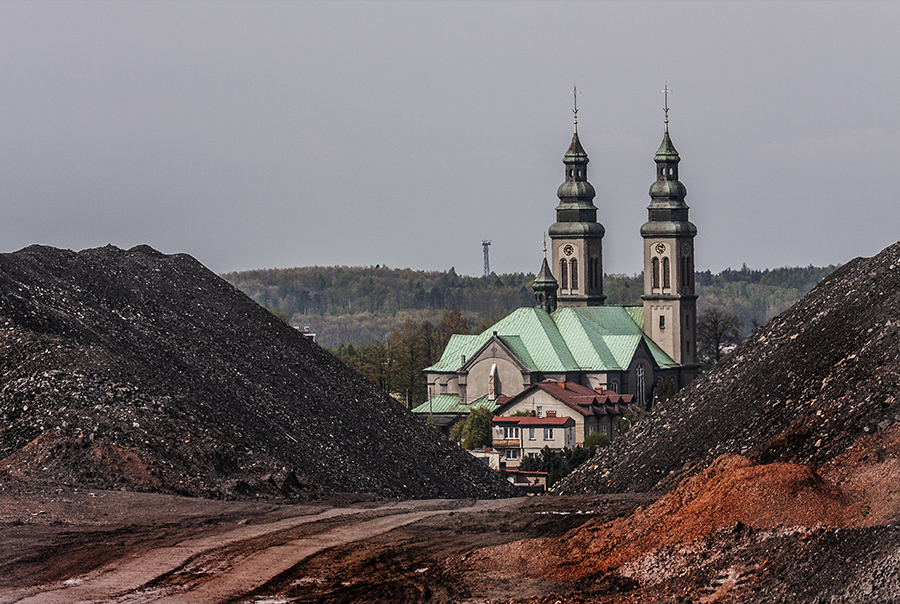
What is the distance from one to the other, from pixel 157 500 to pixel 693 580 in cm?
977

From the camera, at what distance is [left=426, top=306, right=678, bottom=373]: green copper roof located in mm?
100625

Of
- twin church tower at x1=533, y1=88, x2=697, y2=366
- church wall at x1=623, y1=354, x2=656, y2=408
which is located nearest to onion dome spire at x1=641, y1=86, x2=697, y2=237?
twin church tower at x1=533, y1=88, x2=697, y2=366

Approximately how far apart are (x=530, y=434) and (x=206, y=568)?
65763mm

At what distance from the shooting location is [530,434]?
270 feet

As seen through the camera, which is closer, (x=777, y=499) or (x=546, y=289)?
(x=777, y=499)

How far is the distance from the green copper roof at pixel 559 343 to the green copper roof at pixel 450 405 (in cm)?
222

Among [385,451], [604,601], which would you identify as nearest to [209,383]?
[385,451]

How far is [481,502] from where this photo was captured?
76.7ft

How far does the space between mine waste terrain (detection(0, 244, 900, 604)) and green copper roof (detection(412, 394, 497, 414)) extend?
191 feet

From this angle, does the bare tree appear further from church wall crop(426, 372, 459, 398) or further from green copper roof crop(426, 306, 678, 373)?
church wall crop(426, 372, 459, 398)

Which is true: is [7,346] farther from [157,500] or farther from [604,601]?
[604,601]

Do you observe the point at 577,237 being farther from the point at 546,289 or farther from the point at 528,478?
the point at 528,478

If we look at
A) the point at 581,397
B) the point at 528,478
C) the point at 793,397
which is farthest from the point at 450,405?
the point at 793,397

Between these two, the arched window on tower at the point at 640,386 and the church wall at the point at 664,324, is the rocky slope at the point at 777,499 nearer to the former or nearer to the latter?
the arched window on tower at the point at 640,386
